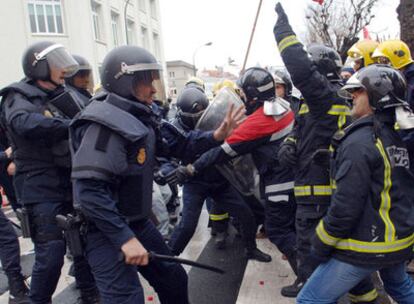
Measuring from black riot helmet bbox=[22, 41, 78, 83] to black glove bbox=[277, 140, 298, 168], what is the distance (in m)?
1.81

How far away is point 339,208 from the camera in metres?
2.29

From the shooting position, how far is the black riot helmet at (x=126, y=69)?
2.54 metres

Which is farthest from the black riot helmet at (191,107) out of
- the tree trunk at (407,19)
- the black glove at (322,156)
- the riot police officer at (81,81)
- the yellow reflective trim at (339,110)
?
the tree trunk at (407,19)

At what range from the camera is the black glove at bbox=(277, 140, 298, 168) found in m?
3.09

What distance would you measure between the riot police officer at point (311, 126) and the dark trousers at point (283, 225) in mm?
444

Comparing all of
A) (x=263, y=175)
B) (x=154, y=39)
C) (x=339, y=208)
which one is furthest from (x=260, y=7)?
(x=154, y=39)

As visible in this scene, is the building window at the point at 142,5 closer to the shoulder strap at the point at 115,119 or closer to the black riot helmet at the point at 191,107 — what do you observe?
the black riot helmet at the point at 191,107

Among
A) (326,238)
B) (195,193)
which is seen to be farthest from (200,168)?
(326,238)

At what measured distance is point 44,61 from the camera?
133 inches

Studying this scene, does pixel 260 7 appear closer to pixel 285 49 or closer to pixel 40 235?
pixel 285 49

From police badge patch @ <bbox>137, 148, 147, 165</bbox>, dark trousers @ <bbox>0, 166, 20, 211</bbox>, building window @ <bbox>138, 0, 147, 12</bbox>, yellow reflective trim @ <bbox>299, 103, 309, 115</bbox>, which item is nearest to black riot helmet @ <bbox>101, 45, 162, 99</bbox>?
police badge patch @ <bbox>137, 148, 147, 165</bbox>

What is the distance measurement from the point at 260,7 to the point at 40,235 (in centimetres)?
370

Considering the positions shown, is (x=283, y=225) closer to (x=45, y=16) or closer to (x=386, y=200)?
(x=386, y=200)

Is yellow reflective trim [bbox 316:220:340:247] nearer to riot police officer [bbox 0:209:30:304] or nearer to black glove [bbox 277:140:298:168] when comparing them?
black glove [bbox 277:140:298:168]
